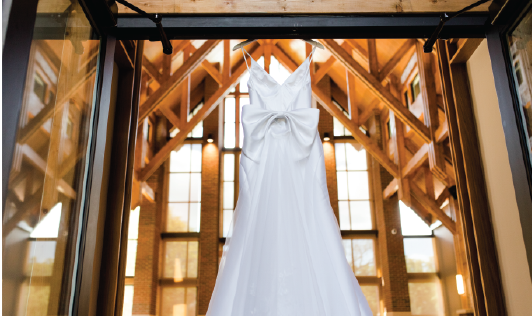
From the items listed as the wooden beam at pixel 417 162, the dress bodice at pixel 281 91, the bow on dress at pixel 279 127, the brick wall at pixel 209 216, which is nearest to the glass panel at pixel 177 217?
the brick wall at pixel 209 216

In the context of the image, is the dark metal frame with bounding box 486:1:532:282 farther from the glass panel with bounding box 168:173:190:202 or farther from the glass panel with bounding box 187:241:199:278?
the glass panel with bounding box 168:173:190:202

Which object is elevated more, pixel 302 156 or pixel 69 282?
pixel 302 156

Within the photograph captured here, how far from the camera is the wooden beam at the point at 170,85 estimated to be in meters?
5.66

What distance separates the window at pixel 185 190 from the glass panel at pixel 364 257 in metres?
3.56

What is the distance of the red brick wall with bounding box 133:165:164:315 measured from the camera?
A: 9.45 m

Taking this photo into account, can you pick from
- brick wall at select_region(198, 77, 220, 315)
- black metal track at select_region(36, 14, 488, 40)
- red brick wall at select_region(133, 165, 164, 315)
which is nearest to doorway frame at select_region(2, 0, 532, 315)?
black metal track at select_region(36, 14, 488, 40)

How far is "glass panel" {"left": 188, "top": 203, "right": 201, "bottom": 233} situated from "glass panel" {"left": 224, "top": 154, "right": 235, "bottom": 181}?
3.06 feet

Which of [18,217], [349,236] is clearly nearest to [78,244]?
[18,217]

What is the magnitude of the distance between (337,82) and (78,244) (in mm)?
10218

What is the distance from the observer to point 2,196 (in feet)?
4.37

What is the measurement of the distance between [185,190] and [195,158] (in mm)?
791

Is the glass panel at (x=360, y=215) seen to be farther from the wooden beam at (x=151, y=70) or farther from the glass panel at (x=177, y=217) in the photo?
the wooden beam at (x=151, y=70)

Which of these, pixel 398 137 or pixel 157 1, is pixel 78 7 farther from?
pixel 398 137

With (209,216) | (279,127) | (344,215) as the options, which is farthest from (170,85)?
(344,215)
